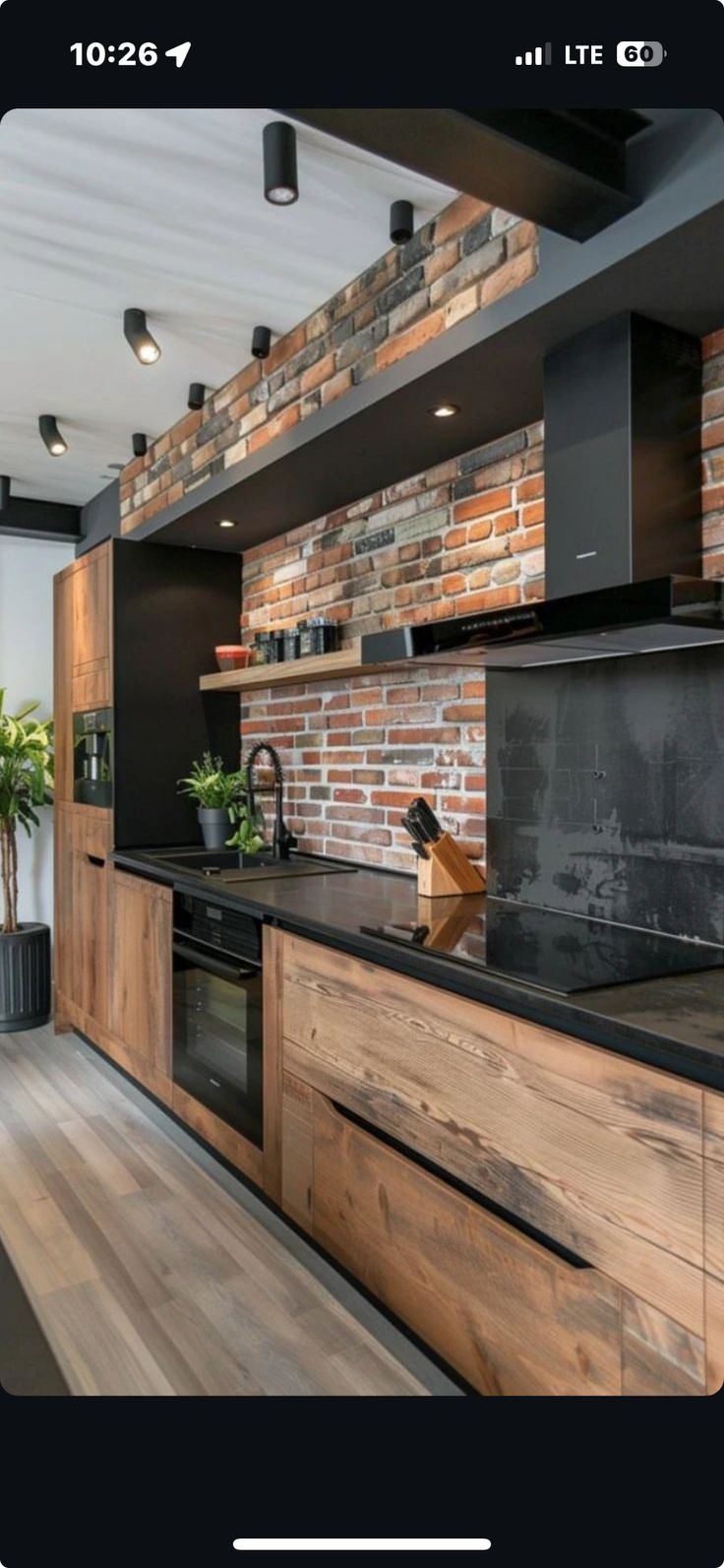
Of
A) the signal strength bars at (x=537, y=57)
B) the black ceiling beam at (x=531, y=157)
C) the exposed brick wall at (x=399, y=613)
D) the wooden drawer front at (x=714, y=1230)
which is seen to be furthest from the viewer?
the exposed brick wall at (x=399, y=613)

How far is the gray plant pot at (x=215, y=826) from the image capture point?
3.48m

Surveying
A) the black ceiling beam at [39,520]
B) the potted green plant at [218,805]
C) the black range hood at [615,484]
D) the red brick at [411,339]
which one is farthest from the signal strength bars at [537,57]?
the black ceiling beam at [39,520]

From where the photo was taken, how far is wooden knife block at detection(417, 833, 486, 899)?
7.79ft

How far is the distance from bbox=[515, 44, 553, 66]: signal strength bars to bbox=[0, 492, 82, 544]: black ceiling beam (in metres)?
Answer: 4.17

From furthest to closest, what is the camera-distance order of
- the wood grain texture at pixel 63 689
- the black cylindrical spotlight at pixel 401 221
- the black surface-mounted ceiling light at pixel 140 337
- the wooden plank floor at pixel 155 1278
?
1. the wood grain texture at pixel 63 689
2. the black surface-mounted ceiling light at pixel 140 337
3. the black cylindrical spotlight at pixel 401 221
4. the wooden plank floor at pixel 155 1278

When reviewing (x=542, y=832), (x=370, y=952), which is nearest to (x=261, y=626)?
(x=542, y=832)

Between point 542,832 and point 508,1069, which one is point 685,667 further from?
point 508,1069

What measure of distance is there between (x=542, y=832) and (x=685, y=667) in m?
0.56

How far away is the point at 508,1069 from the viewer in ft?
4.95

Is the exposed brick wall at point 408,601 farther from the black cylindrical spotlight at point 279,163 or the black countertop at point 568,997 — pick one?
the black cylindrical spotlight at point 279,163

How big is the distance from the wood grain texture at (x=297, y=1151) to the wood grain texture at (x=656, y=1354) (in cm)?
95

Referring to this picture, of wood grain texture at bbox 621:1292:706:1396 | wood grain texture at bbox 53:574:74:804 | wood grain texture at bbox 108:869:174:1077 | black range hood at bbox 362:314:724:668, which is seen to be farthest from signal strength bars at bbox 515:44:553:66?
wood grain texture at bbox 53:574:74:804

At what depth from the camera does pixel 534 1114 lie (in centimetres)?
146

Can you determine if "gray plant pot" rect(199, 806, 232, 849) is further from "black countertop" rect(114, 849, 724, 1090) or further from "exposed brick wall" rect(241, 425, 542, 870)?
"black countertop" rect(114, 849, 724, 1090)
